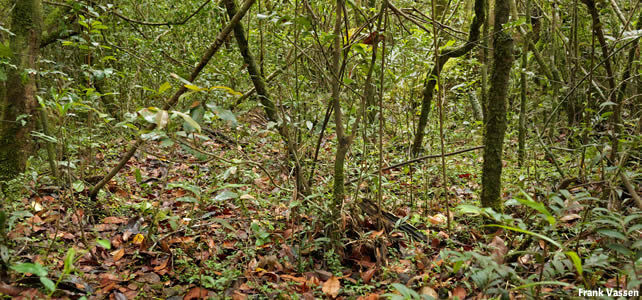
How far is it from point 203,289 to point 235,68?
3980mm

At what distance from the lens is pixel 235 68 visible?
226 inches

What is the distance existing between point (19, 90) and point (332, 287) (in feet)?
8.80

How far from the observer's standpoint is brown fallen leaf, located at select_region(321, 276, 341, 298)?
2.31m

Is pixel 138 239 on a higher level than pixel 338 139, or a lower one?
Result: lower

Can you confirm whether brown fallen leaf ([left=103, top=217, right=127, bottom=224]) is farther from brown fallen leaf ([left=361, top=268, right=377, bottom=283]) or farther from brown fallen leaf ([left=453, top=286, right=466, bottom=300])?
brown fallen leaf ([left=453, top=286, right=466, bottom=300])

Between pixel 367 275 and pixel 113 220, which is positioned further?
pixel 113 220

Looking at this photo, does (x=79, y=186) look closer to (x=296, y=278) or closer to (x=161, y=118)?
(x=296, y=278)

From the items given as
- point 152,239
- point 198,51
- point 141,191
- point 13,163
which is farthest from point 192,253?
point 198,51

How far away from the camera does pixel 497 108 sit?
262cm

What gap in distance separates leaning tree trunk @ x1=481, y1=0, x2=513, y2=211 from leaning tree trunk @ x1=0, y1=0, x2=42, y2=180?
126 inches

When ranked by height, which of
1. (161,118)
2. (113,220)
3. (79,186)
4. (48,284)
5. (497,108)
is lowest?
(48,284)

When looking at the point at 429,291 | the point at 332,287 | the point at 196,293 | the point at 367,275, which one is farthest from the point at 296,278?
the point at 429,291

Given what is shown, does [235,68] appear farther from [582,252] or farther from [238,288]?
[582,252]

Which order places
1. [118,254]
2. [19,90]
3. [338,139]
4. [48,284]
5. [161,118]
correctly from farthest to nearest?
[19,90]
[338,139]
[118,254]
[161,118]
[48,284]
